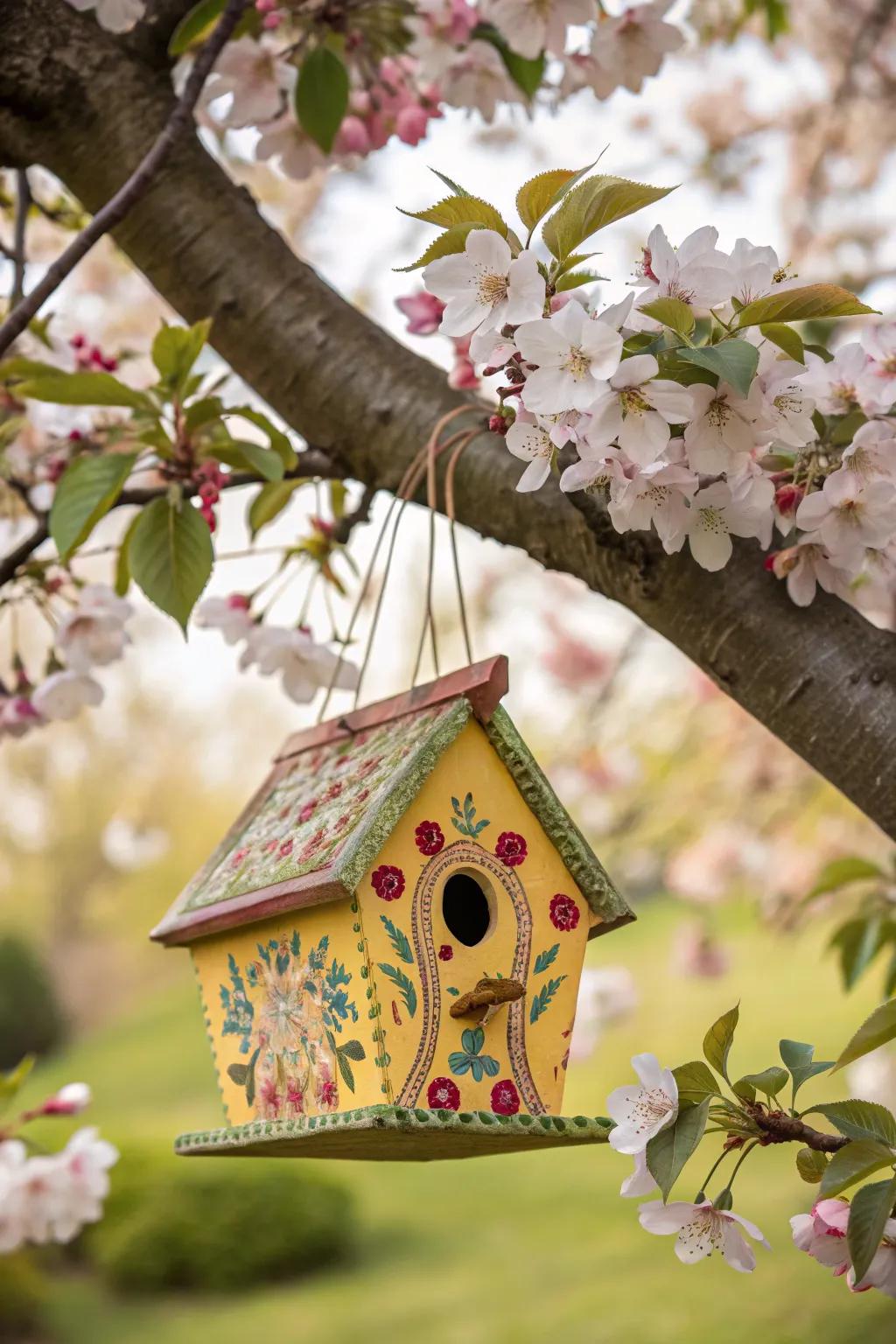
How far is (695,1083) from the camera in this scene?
32.5 inches

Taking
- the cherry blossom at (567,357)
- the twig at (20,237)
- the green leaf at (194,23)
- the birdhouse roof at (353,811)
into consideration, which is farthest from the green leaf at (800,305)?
the twig at (20,237)

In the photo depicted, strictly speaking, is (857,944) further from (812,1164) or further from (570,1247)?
(570,1247)

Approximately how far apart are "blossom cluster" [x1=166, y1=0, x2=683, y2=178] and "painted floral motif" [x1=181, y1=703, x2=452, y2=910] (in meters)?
0.66

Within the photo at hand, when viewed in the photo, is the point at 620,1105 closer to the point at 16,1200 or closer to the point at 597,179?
the point at 597,179

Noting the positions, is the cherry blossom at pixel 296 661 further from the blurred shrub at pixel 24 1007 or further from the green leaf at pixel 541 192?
the blurred shrub at pixel 24 1007

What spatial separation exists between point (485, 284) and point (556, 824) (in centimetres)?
43

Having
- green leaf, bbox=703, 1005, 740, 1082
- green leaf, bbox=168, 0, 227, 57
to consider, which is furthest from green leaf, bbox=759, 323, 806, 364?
green leaf, bbox=168, 0, 227, 57

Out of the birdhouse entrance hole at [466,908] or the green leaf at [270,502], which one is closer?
the birdhouse entrance hole at [466,908]

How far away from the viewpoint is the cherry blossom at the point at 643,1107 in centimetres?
80

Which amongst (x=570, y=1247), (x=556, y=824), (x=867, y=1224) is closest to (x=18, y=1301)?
(x=570, y=1247)

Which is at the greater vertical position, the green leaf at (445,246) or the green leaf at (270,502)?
the green leaf at (270,502)

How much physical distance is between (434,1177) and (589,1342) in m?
2.45

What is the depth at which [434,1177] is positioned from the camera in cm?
756

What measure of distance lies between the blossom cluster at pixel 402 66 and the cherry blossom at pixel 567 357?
2.39 feet
